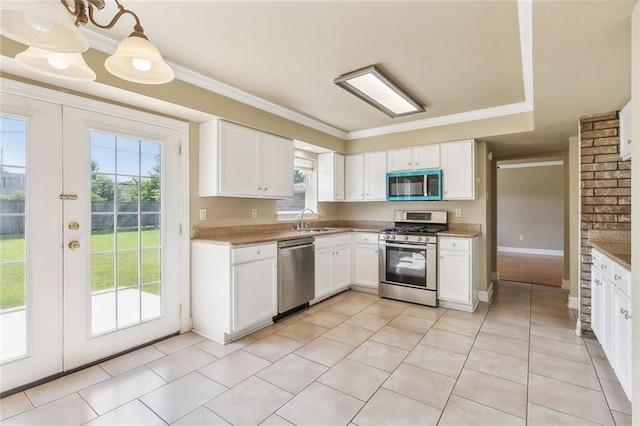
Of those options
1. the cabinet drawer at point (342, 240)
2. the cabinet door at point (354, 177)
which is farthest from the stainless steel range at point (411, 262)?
the cabinet door at point (354, 177)

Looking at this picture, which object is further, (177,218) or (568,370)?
(177,218)

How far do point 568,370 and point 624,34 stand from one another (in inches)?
89.5

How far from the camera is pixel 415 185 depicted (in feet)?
14.1

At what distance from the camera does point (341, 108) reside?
3760 millimetres

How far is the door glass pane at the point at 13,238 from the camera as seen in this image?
6.68 feet

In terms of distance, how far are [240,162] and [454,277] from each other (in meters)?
2.88

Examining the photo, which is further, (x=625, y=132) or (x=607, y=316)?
(x=625, y=132)

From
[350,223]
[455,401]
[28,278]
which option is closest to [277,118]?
[350,223]

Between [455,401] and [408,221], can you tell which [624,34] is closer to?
[455,401]

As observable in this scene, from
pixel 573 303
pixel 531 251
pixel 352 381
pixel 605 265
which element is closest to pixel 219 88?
pixel 352 381

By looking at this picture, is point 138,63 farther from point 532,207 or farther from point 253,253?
point 532,207

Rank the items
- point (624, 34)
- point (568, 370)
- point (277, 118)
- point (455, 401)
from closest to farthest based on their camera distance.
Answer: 1. point (624, 34)
2. point (455, 401)
3. point (568, 370)
4. point (277, 118)

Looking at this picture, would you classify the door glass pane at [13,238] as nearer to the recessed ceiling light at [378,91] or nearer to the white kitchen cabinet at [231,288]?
the white kitchen cabinet at [231,288]

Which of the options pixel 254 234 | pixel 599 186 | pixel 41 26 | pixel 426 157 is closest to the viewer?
pixel 41 26
